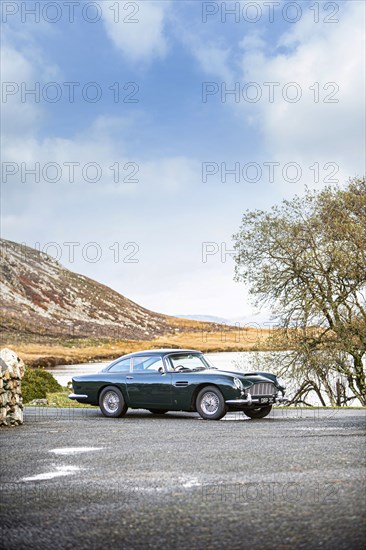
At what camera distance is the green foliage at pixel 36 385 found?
2714 centimetres

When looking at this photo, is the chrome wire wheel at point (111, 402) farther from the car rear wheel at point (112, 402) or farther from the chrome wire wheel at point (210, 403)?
the chrome wire wheel at point (210, 403)

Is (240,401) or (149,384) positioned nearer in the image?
(240,401)

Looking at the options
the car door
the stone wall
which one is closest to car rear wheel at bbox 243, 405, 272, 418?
the car door

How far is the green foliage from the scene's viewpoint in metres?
27.1

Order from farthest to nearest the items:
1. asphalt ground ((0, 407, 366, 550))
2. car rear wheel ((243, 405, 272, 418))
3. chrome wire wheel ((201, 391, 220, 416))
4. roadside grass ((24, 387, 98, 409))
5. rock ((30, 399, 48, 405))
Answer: roadside grass ((24, 387, 98, 409)) → rock ((30, 399, 48, 405)) → car rear wheel ((243, 405, 272, 418)) → chrome wire wheel ((201, 391, 220, 416)) → asphalt ground ((0, 407, 366, 550))

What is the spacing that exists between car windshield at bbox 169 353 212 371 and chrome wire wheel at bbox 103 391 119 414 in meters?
1.67

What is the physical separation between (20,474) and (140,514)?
10.0 ft

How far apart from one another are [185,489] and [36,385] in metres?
21.9

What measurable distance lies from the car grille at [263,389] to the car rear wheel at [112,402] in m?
3.21

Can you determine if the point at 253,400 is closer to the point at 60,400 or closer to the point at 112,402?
the point at 112,402

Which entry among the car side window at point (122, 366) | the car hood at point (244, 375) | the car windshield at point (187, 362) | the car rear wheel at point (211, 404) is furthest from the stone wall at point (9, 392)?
the car hood at point (244, 375)

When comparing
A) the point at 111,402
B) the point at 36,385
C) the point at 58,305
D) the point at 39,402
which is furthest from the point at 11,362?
the point at 58,305

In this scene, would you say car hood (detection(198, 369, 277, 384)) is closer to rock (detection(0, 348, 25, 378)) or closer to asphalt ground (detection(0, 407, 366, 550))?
asphalt ground (detection(0, 407, 366, 550))

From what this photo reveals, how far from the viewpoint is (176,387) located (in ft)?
53.4
